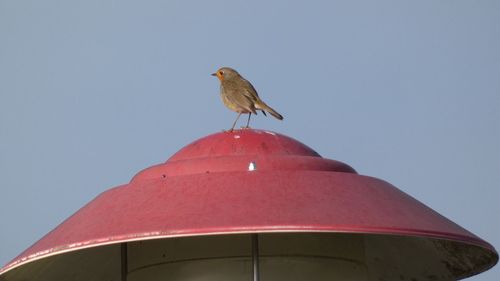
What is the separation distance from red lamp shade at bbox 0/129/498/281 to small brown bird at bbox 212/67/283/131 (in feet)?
14.5

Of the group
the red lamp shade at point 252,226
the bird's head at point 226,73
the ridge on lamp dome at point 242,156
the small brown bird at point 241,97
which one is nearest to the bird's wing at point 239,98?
the small brown bird at point 241,97

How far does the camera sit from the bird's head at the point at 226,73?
10.0m

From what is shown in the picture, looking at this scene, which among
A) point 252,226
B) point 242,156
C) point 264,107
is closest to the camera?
point 252,226

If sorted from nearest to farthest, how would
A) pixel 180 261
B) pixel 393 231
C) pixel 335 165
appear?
1. pixel 393 231
2. pixel 335 165
3. pixel 180 261

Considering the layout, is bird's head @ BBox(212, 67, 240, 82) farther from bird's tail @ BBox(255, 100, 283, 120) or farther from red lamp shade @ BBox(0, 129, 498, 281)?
red lamp shade @ BBox(0, 129, 498, 281)

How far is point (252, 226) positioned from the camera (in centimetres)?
356

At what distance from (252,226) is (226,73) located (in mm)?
6647

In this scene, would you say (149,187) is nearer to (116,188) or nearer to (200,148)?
(116,188)

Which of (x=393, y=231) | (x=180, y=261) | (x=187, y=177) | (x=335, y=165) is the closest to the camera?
(x=393, y=231)

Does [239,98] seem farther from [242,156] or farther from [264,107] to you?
[242,156]

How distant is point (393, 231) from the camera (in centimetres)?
377

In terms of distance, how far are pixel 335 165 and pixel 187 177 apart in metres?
0.65

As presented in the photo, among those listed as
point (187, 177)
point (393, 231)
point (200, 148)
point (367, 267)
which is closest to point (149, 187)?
point (187, 177)

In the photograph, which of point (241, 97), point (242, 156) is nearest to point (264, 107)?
point (241, 97)
